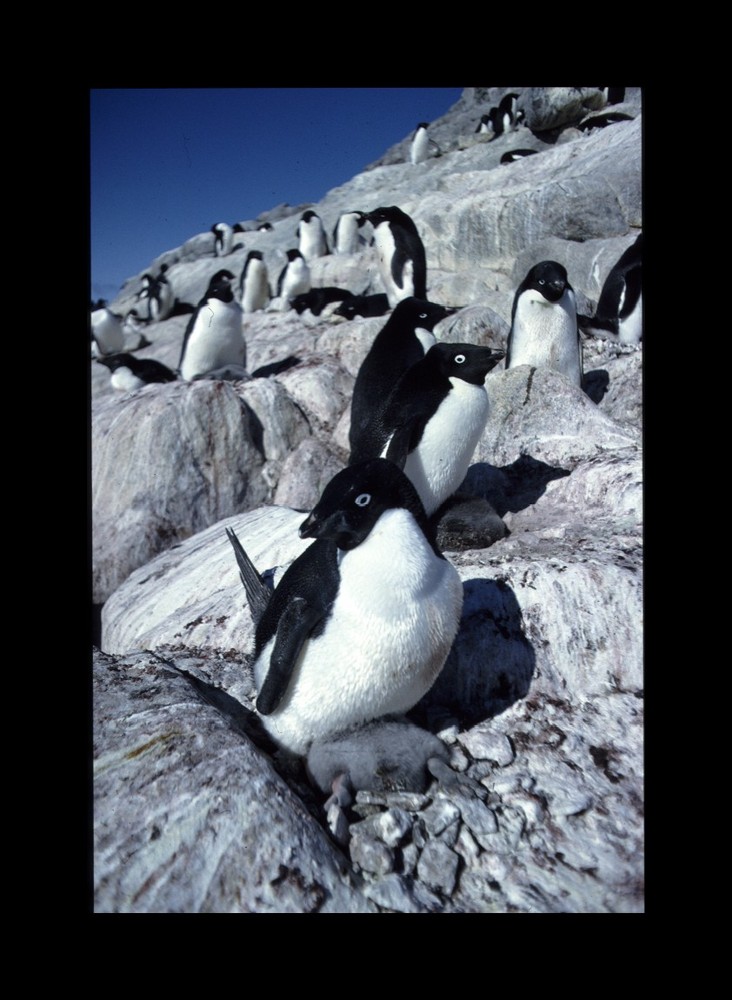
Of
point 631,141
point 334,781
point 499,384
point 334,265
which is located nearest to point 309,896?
point 334,781

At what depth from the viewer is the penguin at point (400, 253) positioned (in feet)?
19.6

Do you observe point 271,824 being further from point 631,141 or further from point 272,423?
point 631,141

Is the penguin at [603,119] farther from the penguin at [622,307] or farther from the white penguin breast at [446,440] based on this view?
the white penguin breast at [446,440]

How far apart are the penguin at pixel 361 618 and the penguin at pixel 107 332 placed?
8.48 m

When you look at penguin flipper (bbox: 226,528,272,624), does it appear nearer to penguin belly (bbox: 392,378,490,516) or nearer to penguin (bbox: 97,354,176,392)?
penguin belly (bbox: 392,378,490,516)

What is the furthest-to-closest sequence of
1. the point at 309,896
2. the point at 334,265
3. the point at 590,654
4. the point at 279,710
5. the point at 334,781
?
1. the point at 334,265
2. the point at 590,654
3. the point at 279,710
4. the point at 334,781
5. the point at 309,896

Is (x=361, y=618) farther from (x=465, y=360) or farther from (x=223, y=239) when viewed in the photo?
(x=223, y=239)

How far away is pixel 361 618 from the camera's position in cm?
161

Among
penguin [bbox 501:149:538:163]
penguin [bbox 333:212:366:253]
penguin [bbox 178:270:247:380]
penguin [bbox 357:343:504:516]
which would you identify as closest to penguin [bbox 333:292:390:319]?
penguin [bbox 178:270:247:380]

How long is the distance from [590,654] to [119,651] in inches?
70.9

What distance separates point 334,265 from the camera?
9.36m

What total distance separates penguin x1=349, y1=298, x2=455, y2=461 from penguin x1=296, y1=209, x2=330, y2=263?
7.35m

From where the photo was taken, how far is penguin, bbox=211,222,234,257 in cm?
1354

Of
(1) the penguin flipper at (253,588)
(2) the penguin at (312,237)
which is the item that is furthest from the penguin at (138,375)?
(2) the penguin at (312,237)
